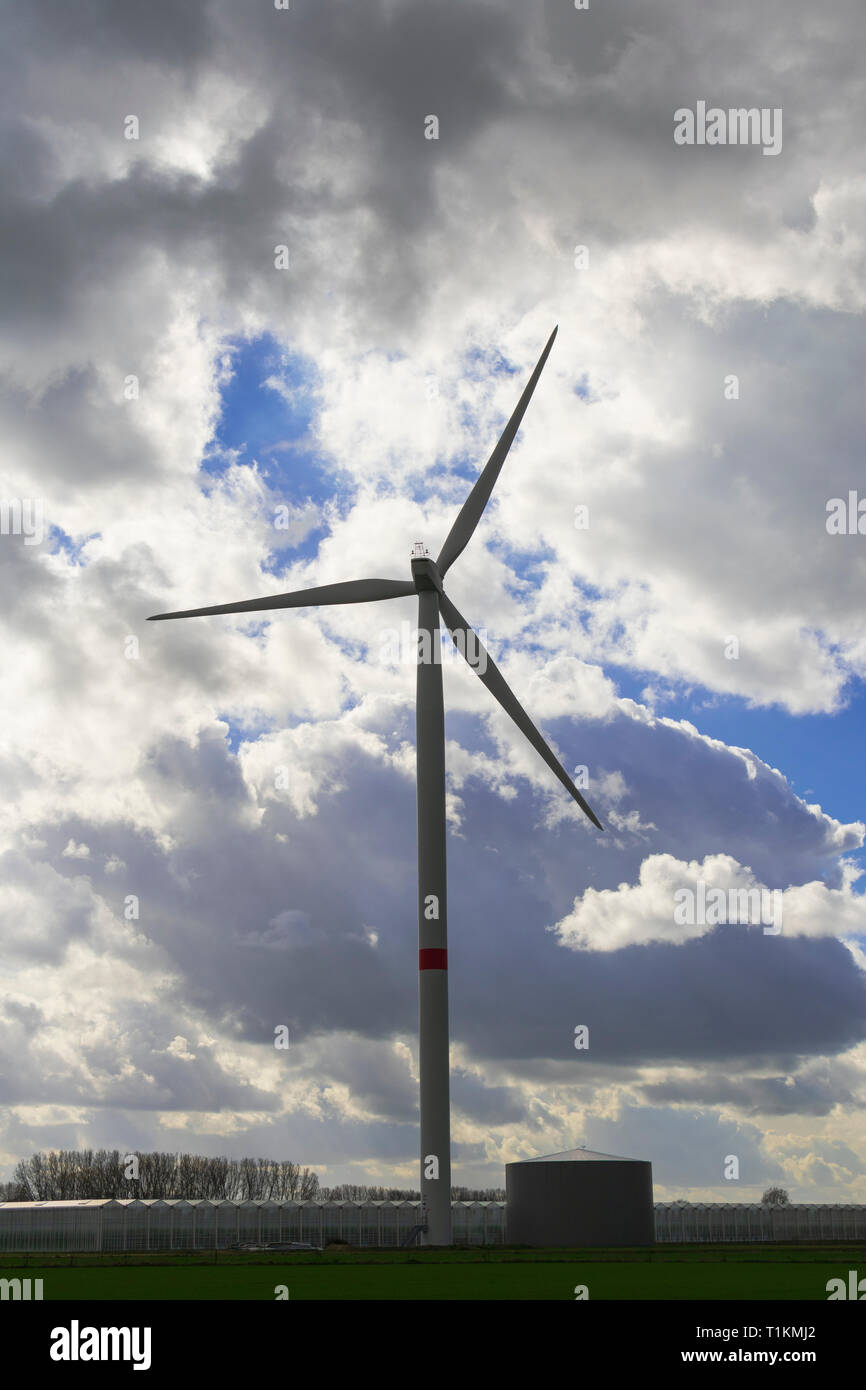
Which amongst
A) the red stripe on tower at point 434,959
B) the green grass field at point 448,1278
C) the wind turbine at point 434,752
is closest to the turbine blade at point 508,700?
the wind turbine at point 434,752

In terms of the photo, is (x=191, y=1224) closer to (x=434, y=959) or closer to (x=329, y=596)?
(x=434, y=959)

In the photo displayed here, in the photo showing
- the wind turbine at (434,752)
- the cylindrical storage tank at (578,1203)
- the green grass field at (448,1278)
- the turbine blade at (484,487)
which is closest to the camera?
the green grass field at (448,1278)

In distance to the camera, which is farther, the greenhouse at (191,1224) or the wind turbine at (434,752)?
the greenhouse at (191,1224)

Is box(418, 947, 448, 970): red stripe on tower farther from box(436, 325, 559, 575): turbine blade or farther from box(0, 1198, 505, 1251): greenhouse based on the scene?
box(436, 325, 559, 575): turbine blade

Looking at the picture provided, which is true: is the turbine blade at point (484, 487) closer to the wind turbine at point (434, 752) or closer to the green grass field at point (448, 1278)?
the wind turbine at point (434, 752)

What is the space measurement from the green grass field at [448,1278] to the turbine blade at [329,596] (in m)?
35.1

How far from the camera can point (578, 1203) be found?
84.9 meters

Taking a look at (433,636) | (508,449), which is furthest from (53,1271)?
(508,449)

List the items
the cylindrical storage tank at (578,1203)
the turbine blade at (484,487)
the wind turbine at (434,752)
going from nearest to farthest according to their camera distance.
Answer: the wind turbine at (434,752)
the turbine blade at (484,487)
the cylindrical storage tank at (578,1203)

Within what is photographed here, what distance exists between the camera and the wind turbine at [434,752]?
231 feet

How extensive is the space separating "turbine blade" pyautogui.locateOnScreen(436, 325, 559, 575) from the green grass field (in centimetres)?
3960

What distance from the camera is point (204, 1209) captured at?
8312cm
